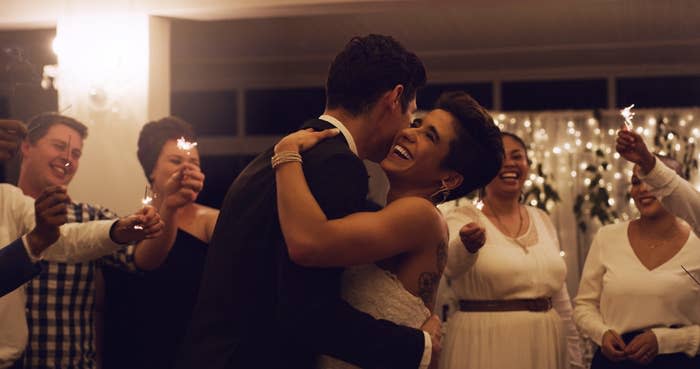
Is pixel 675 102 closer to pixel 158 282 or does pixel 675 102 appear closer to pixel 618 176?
pixel 618 176

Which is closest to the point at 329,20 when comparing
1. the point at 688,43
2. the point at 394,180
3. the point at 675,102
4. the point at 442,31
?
the point at 442,31

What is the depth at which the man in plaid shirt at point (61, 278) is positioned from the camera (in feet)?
10.1

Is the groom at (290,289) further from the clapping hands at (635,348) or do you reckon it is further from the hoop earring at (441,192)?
the clapping hands at (635,348)

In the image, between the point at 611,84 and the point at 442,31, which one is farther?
the point at 611,84

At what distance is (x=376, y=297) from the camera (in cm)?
188

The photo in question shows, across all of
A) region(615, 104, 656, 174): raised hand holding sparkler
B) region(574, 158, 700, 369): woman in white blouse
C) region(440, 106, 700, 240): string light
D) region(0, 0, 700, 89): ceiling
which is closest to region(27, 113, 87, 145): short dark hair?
region(0, 0, 700, 89): ceiling

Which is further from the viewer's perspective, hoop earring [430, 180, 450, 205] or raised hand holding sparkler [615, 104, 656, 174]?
raised hand holding sparkler [615, 104, 656, 174]

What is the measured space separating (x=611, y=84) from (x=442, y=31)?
1.92 meters

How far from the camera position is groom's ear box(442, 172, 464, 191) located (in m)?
2.06

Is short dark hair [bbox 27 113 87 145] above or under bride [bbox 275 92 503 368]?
above

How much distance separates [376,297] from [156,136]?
185 centimetres

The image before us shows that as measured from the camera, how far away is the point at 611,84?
781 centimetres

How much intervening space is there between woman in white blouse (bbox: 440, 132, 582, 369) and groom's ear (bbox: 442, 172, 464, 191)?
4.88 feet

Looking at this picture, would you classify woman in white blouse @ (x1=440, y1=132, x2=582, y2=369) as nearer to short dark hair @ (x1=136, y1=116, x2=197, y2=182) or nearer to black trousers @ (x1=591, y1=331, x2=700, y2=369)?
black trousers @ (x1=591, y1=331, x2=700, y2=369)
